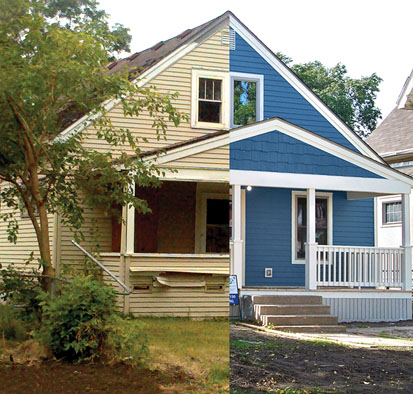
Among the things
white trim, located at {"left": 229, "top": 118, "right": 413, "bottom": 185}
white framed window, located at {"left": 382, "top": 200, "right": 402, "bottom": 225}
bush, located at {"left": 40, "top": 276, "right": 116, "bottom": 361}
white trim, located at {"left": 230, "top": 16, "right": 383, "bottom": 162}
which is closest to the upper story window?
white trim, located at {"left": 230, "top": 16, "right": 383, "bottom": 162}

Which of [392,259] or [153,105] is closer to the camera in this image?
[153,105]

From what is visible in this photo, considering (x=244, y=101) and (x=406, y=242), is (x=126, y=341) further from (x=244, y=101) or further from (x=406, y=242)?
(x=406, y=242)

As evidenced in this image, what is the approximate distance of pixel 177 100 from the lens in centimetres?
294

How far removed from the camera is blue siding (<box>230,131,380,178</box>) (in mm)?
3633

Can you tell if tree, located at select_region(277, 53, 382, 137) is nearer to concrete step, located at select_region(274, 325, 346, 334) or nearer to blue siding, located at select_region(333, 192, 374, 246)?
blue siding, located at select_region(333, 192, 374, 246)

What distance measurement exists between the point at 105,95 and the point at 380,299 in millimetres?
1802

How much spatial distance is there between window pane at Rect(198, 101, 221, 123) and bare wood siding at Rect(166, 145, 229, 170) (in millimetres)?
143

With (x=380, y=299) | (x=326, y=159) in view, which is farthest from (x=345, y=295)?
(x=326, y=159)

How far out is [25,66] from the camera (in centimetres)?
288

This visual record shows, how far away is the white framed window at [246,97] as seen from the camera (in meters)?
3.03

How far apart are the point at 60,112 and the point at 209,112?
56 cm

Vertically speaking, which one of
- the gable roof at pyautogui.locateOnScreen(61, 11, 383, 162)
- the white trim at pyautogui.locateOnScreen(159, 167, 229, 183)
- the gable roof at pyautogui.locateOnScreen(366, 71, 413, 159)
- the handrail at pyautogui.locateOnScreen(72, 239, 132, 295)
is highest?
the gable roof at pyautogui.locateOnScreen(61, 11, 383, 162)

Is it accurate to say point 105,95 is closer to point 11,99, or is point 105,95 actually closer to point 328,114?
point 11,99

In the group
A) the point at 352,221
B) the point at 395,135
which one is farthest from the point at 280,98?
the point at 352,221
